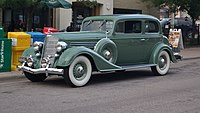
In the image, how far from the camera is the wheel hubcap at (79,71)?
9.90m

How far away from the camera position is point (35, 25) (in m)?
23.5

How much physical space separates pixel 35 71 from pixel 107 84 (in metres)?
1.92

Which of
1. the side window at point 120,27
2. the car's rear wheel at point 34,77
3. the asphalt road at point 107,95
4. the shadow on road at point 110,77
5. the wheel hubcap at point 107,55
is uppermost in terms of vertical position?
the side window at point 120,27

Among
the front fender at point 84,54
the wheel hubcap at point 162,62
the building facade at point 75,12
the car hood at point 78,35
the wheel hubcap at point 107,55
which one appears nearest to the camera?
the front fender at point 84,54

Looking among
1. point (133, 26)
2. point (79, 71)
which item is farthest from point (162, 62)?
point (79, 71)

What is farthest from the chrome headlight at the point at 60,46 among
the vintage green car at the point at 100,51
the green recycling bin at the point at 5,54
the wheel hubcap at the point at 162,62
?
the wheel hubcap at the point at 162,62

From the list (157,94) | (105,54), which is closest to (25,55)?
(105,54)

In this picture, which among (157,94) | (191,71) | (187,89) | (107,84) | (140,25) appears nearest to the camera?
(157,94)

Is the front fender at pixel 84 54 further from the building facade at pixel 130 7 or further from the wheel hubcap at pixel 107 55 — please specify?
the building facade at pixel 130 7

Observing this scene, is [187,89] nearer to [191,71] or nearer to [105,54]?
[105,54]

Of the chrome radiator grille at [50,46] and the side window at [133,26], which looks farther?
the side window at [133,26]

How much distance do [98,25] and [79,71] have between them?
2.10 meters

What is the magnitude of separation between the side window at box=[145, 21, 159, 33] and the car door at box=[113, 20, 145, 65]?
1.04 feet

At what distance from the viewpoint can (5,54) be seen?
461 inches
